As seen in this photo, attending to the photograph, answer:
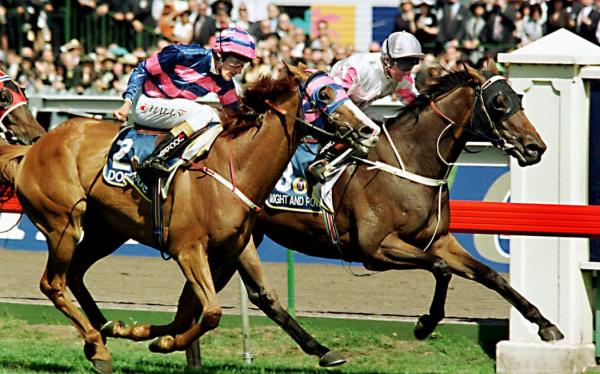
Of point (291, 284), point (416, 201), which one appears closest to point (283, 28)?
point (291, 284)

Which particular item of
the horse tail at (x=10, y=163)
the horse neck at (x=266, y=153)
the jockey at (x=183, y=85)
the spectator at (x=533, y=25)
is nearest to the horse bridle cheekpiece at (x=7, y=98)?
the horse tail at (x=10, y=163)

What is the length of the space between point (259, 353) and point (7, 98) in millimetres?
2431

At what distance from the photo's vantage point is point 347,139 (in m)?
6.53

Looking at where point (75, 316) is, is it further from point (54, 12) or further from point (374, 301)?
point (54, 12)

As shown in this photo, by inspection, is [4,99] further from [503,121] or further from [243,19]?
[243,19]

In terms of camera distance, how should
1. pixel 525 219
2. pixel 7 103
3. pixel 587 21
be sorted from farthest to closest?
pixel 587 21, pixel 7 103, pixel 525 219

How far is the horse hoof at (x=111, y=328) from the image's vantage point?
703cm

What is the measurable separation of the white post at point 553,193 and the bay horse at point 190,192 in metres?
2.01

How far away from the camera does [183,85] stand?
733 centimetres

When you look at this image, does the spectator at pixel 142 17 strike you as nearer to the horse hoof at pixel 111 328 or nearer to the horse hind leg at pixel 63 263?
the horse hind leg at pixel 63 263

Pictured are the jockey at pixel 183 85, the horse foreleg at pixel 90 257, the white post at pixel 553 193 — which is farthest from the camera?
the white post at pixel 553 193

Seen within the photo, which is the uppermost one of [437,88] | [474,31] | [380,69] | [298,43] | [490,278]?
[474,31]

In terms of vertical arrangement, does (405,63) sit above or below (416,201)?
above

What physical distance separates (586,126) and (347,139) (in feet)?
7.78
